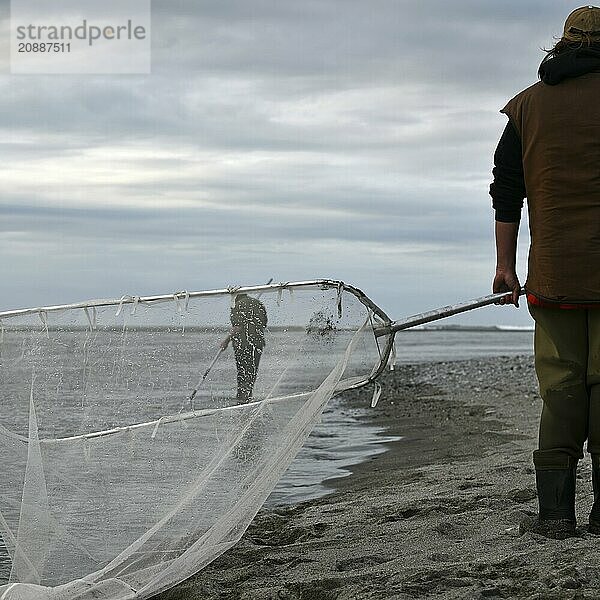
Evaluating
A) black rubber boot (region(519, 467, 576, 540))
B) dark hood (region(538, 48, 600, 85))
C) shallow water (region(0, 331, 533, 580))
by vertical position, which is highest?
dark hood (region(538, 48, 600, 85))

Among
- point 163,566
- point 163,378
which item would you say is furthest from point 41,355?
point 163,566

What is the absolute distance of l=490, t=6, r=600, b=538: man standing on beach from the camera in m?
4.10

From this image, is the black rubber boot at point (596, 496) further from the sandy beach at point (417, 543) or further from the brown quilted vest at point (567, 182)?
the brown quilted vest at point (567, 182)

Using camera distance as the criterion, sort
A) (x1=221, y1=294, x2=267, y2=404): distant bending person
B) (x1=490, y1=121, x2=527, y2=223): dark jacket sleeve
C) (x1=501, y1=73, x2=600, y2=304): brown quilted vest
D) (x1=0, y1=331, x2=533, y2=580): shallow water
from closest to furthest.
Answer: (x1=501, y1=73, x2=600, y2=304): brown quilted vest → (x1=490, y1=121, x2=527, y2=223): dark jacket sleeve → (x1=221, y1=294, x2=267, y2=404): distant bending person → (x1=0, y1=331, x2=533, y2=580): shallow water

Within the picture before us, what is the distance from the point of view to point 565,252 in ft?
13.6

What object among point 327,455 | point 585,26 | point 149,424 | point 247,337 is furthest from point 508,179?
point 327,455

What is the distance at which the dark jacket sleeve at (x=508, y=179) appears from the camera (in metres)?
4.37

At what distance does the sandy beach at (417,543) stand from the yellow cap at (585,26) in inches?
89.7

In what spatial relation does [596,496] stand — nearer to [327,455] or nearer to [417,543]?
[417,543]

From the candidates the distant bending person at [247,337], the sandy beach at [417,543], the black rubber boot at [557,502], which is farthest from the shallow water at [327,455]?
the black rubber boot at [557,502]

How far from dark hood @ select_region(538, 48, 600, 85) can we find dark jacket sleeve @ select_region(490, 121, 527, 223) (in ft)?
1.06

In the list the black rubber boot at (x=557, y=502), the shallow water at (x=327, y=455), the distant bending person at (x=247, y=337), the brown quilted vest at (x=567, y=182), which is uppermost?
the brown quilted vest at (x=567, y=182)

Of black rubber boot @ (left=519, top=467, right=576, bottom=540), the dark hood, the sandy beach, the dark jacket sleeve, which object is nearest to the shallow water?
the sandy beach

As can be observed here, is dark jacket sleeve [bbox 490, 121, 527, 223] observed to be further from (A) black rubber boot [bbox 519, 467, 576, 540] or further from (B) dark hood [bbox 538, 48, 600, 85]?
(A) black rubber boot [bbox 519, 467, 576, 540]
